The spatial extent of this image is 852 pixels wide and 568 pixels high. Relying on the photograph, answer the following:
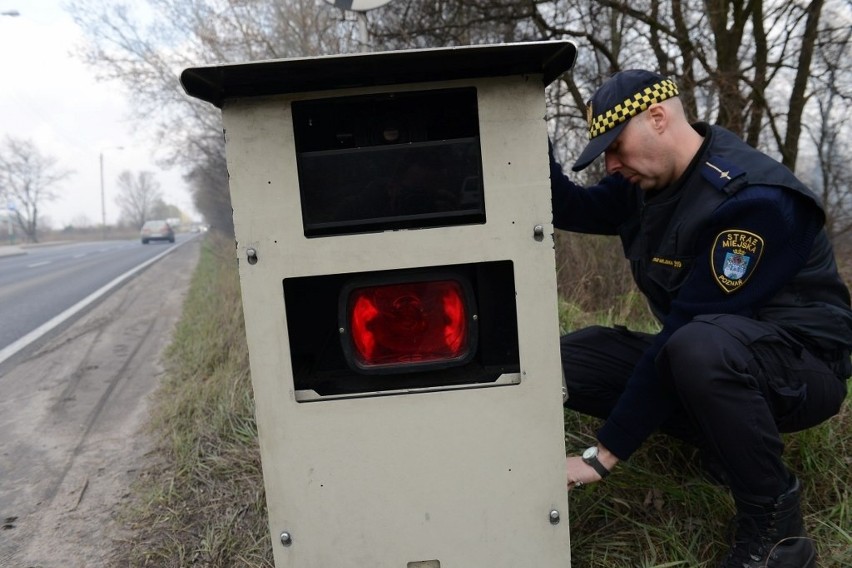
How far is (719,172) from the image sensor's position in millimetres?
1662

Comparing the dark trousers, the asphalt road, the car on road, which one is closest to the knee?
the dark trousers

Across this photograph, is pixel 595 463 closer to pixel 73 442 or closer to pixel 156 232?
pixel 73 442

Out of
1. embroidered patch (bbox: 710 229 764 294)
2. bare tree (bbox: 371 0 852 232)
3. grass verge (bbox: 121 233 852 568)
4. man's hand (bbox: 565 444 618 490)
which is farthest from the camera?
bare tree (bbox: 371 0 852 232)

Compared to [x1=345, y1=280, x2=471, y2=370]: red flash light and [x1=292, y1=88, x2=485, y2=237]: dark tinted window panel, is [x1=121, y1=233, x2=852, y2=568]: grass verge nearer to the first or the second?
[x1=345, y1=280, x2=471, y2=370]: red flash light

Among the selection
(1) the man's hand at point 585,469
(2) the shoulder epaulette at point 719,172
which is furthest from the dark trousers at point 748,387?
(2) the shoulder epaulette at point 719,172

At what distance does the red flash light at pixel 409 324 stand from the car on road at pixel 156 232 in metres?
41.8

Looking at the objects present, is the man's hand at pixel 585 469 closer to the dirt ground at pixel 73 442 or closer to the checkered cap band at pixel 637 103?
the checkered cap band at pixel 637 103

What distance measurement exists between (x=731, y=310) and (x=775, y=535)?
57 centimetres

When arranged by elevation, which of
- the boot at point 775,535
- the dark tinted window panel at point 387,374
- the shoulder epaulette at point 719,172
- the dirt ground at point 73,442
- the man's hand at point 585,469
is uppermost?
the shoulder epaulette at point 719,172

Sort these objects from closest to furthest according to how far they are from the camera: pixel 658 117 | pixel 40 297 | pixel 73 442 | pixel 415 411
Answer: pixel 415 411 < pixel 658 117 < pixel 73 442 < pixel 40 297

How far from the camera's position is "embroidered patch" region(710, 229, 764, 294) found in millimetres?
1548

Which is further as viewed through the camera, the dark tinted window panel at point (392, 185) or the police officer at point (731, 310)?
the police officer at point (731, 310)

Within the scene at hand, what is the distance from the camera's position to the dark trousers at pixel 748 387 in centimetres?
148

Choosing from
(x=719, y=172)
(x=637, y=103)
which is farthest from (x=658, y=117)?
(x=719, y=172)
